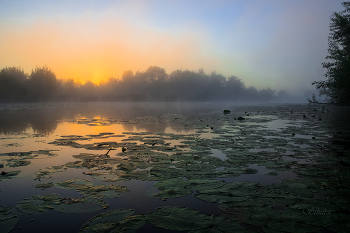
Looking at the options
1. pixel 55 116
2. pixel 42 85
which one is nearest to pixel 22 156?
pixel 55 116

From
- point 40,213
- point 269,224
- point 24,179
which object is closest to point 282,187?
point 269,224

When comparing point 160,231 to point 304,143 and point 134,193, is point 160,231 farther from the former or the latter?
point 304,143

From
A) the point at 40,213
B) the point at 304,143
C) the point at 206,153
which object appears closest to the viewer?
the point at 40,213

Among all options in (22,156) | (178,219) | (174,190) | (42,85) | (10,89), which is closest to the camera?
(178,219)

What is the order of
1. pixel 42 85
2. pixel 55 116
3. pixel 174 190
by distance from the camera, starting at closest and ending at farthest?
pixel 174 190 → pixel 55 116 → pixel 42 85

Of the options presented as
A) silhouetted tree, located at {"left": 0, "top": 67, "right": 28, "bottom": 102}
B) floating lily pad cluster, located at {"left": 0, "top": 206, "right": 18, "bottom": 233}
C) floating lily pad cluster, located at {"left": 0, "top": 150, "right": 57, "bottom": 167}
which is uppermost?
silhouetted tree, located at {"left": 0, "top": 67, "right": 28, "bottom": 102}

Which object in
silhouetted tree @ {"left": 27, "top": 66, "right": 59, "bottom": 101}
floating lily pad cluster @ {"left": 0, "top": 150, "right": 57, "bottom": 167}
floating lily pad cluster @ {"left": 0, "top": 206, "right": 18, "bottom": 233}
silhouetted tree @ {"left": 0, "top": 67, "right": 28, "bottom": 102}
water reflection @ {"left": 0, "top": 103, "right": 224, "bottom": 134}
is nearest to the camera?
floating lily pad cluster @ {"left": 0, "top": 206, "right": 18, "bottom": 233}

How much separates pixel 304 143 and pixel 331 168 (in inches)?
108

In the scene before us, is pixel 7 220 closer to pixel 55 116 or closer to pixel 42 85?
pixel 55 116

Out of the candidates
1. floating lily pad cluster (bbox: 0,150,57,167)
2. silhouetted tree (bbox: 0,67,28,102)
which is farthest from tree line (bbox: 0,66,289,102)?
floating lily pad cluster (bbox: 0,150,57,167)

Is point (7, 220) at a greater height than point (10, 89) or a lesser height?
lesser

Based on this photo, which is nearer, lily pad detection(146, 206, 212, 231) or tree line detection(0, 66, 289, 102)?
lily pad detection(146, 206, 212, 231)

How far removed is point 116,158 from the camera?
16.6 ft

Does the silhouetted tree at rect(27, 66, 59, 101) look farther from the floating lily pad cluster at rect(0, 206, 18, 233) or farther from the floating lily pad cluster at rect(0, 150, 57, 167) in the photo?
the floating lily pad cluster at rect(0, 206, 18, 233)
